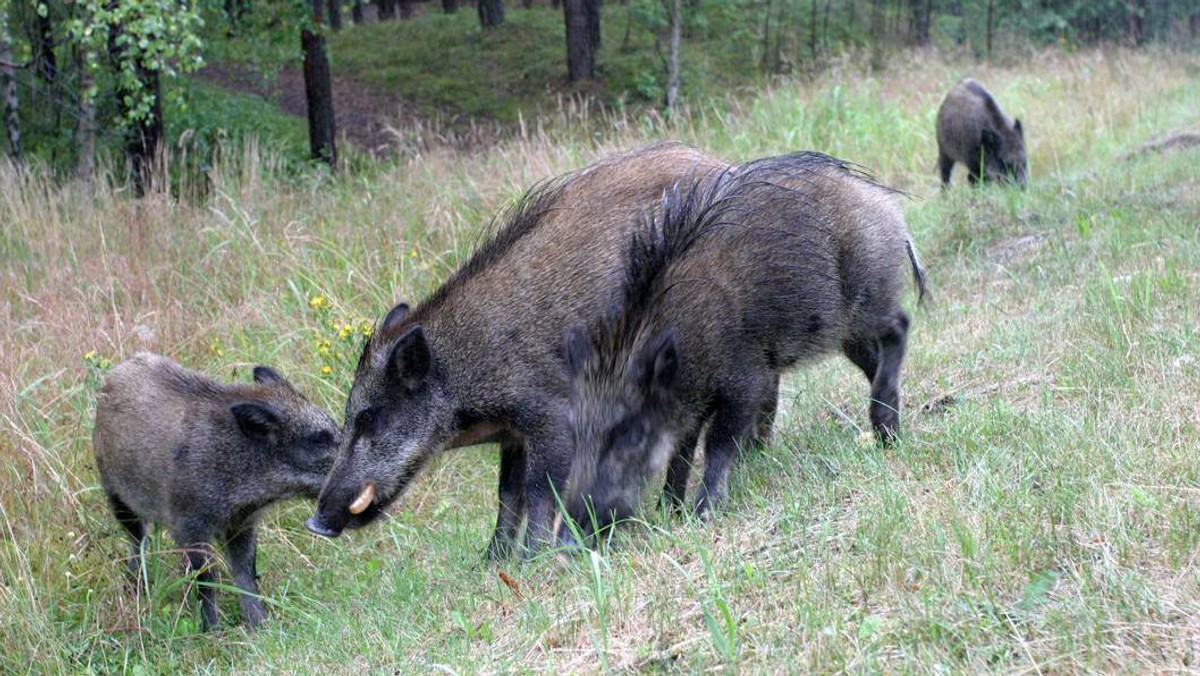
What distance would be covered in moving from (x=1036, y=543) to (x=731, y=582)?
940 millimetres

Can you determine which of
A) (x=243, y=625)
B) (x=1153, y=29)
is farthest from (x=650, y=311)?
(x=1153, y=29)

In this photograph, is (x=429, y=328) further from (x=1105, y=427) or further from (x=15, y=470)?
(x=1105, y=427)

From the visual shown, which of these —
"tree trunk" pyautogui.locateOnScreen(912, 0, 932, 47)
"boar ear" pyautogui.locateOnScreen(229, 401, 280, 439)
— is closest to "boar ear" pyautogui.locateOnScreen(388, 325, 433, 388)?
"boar ear" pyautogui.locateOnScreen(229, 401, 280, 439)

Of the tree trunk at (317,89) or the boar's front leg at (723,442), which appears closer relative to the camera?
the boar's front leg at (723,442)

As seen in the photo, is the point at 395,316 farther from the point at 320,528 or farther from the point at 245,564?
the point at 245,564

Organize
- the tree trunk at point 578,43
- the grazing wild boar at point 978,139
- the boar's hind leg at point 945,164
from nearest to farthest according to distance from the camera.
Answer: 1. the grazing wild boar at point 978,139
2. the boar's hind leg at point 945,164
3. the tree trunk at point 578,43

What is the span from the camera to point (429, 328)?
6.12 m

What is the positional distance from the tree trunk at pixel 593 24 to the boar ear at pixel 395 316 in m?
23.6

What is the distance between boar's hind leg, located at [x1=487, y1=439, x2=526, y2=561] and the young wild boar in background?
3.15 feet

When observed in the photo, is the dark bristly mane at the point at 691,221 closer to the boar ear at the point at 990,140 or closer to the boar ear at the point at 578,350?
the boar ear at the point at 578,350

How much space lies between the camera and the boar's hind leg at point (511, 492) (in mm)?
6078

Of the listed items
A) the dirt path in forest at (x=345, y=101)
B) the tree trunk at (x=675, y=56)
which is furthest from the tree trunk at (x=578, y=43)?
the tree trunk at (x=675, y=56)

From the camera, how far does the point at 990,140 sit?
43.2 ft

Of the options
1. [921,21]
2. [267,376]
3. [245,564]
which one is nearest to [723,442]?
[245,564]
